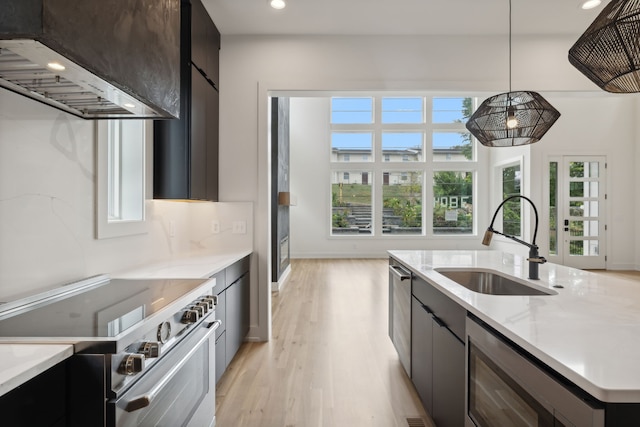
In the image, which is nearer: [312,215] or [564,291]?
[564,291]

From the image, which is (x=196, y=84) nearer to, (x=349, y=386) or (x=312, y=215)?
(x=349, y=386)

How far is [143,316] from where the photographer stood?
116cm

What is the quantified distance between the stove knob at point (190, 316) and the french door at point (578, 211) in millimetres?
7375

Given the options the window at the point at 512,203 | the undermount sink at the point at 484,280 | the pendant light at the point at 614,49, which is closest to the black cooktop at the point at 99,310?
the undermount sink at the point at 484,280

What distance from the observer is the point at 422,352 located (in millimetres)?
2037

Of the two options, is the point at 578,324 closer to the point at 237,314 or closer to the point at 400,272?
the point at 400,272

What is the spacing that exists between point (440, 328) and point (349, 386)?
1.04 meters

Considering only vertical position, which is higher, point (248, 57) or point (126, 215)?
point (248, 57)

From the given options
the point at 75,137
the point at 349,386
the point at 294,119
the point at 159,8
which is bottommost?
the point at 349,386

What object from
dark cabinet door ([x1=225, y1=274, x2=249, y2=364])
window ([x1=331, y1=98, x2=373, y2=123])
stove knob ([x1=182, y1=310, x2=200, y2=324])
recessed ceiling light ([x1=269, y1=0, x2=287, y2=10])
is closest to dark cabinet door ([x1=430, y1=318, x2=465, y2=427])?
stove knob ([x1=182, y1=310, x2=200, y2=324])

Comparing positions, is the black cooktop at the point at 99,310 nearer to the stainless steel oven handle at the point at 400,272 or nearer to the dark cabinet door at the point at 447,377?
the dark cabinet door at the point at 447,377

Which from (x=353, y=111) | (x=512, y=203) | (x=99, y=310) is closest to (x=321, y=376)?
(x=99, y=310)

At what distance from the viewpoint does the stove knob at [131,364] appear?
969 millimetres

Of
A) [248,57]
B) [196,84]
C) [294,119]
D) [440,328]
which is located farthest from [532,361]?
[294,119]
